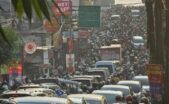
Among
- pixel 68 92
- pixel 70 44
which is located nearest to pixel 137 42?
pixel 70 44

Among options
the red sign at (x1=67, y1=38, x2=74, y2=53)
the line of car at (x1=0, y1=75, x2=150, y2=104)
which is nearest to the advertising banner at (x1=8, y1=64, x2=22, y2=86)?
the line of car at (x1=0, y1=75, x2=150, y2=104)

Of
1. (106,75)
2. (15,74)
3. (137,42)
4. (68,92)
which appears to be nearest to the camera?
(68,92)

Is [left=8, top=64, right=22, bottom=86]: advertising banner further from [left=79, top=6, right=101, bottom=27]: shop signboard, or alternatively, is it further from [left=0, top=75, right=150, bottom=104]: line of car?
[left=79, top=6, right=101, bottom=27]: shop signboard

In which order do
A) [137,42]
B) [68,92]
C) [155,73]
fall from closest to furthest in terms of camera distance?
1. [155,73]
2. [68,92]
3. [137,42]

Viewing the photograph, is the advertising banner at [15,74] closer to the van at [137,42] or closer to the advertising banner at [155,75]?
the advertising banner at [155,75]

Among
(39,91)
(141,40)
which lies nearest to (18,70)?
(39,91)

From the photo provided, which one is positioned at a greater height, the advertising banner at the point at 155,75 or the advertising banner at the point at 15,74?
the advertising banner at the point at 155,75

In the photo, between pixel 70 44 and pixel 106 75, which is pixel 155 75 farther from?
pixel 70 44

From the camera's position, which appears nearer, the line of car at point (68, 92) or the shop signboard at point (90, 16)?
the line of car at point (68, 92)

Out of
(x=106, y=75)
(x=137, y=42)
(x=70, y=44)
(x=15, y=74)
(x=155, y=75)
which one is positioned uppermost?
(x=155, y=75)

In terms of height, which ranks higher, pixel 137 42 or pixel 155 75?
pixel 155 75

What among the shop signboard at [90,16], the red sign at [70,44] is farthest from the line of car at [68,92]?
the red sign at [70,44]

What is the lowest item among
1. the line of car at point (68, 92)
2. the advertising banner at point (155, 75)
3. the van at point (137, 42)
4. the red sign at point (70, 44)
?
the van at point (137, 42)

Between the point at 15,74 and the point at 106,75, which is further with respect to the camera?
the point at 106,75
